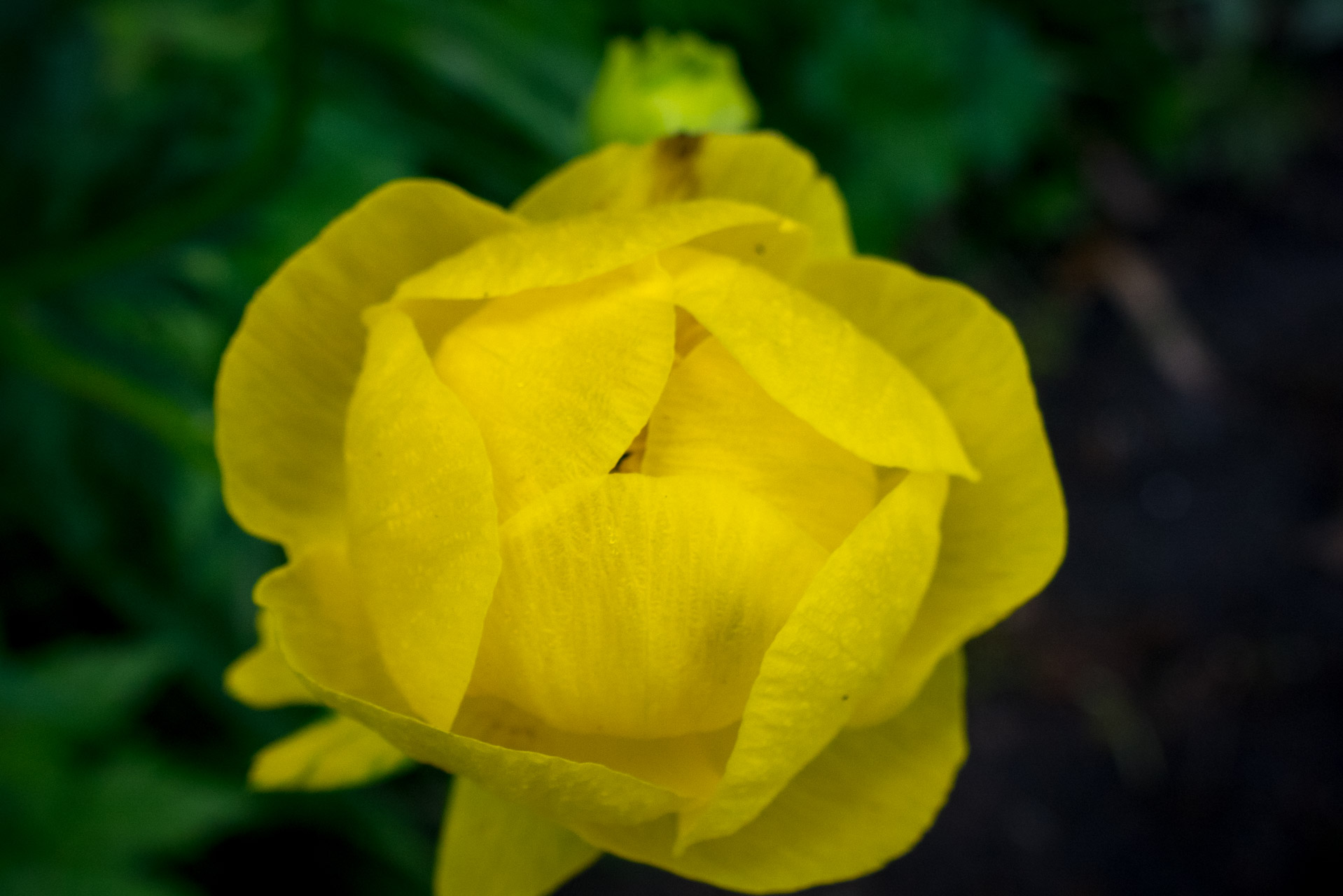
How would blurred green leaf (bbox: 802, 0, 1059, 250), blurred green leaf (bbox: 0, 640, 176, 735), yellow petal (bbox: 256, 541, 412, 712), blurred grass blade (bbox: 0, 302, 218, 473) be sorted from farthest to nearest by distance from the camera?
1. blurred green leaf (bbox: 802, 0, 1059, 250)
2. blurred green leaf (bbox: 0, 640, 176, 735)
3. blurred grass blade (bbox: 0, 302, 218, 473)
4. yellow petal (bbox: 256, 541, 412, 712)

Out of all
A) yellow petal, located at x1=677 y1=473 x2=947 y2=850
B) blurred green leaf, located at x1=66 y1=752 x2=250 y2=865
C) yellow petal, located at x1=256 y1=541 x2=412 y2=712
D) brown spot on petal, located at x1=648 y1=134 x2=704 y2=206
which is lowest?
A: blurred green leaf, located at x1=66 y1=752 x2=250 y2=865

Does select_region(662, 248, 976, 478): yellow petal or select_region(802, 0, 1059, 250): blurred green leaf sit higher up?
select_region(662, 248, 976, 478): yellow petal

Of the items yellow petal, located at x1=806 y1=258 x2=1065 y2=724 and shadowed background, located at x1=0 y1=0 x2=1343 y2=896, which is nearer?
yellow petal, located at x1=806 y1=258 x2=1065 y2=724

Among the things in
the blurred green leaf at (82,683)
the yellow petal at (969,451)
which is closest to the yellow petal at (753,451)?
the yellow petal at (969,451)

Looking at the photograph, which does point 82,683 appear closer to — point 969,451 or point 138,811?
point 138,811

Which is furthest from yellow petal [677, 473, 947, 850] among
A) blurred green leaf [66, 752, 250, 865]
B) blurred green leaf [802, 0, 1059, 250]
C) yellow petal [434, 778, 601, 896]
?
blurred green leaf [802, 0, 1059, 250]

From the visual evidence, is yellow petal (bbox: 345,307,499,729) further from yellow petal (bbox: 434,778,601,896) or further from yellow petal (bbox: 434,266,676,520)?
yellow petal (bbox: 434,778,601,896)

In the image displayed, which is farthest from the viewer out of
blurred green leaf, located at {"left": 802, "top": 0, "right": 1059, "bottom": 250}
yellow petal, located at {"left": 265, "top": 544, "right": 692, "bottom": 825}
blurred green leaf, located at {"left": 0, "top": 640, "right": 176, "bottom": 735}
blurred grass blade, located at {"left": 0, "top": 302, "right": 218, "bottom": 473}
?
blurred green leaf, located at {"left": 802, "top": 0, "right": 1059, "bottom": 250}

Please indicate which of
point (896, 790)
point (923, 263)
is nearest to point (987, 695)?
point (923, 263)
